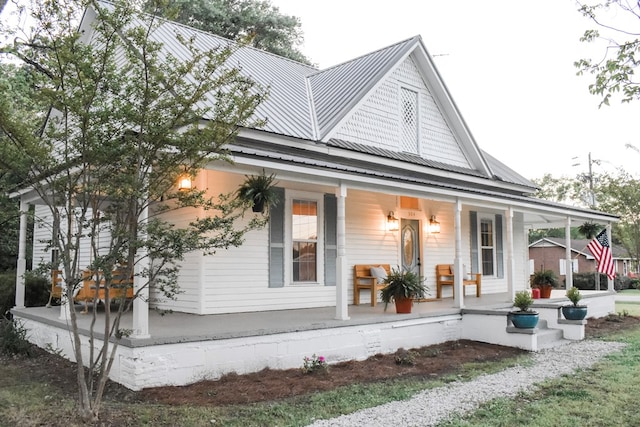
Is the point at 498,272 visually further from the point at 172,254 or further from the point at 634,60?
the point at 172,254

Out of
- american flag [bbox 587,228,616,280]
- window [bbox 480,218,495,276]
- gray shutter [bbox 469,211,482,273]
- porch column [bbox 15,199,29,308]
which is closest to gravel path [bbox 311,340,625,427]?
gray shutter [bbox 469,211,482,273]

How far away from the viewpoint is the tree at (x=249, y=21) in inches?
970

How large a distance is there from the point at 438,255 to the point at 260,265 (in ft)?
17.9

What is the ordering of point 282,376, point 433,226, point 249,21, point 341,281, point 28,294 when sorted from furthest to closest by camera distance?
point 249,21, point 433,226, point 28,294, point 341,281, point 282,376

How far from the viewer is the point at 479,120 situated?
141 ft

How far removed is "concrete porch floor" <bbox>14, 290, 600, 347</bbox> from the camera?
661cm

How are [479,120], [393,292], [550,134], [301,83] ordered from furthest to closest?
1. [550,134]
2. [479,120]
3. [301,83]
4. [393,292]

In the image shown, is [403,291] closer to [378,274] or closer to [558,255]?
[378,274]

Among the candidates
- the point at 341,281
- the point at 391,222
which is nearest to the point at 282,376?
the point at 341,281

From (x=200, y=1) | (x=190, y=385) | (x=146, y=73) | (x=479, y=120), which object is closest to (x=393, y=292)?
(x=190, y=385)

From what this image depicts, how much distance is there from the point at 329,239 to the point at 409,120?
13.8ft

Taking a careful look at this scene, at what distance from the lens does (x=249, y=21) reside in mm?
25469

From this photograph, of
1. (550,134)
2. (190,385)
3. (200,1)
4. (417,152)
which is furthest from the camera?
(550,134)

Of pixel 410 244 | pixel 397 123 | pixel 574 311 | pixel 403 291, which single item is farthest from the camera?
pixel 410 244
